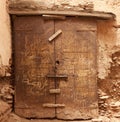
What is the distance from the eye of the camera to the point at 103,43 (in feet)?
11.1

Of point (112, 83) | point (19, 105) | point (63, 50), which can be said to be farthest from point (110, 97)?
point (19, 105)

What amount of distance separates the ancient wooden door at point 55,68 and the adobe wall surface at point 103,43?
10 cm

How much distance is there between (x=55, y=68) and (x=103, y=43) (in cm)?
59

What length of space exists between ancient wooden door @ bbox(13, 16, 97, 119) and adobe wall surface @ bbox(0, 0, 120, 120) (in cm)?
10

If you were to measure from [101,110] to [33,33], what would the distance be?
3.64ft

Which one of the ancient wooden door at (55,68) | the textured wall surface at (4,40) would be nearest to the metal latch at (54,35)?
the ancient wooden door at (55,68)

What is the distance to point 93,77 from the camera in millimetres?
3340

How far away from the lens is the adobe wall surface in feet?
10.8

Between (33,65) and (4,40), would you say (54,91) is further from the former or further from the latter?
(4,40)

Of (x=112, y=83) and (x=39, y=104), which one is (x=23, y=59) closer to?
(x=39, y=104)

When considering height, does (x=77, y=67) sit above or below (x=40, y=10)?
below

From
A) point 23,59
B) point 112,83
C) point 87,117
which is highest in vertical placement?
point 23,59

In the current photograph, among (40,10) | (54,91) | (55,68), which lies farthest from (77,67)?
(40,10)

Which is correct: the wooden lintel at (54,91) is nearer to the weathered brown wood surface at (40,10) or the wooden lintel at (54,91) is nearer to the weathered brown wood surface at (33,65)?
the weathered brown wood surface at (33,65)
